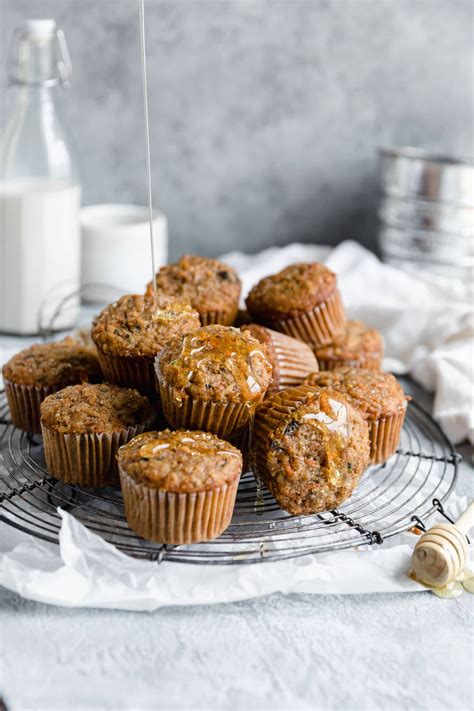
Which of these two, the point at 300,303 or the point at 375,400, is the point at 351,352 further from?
the point at 375,400

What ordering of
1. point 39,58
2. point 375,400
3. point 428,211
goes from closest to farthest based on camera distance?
point 375,400 < point 39,58 < point 428,211

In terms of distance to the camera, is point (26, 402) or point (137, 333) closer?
point (137, 333)

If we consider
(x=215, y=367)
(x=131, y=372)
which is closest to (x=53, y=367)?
(x=131, y=372)

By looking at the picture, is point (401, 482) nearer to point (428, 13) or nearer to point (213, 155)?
point (213, 155)

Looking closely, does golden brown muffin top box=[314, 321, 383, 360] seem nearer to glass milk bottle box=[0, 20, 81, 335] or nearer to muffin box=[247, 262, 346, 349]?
muffin box=[247, 262, 346, 349]

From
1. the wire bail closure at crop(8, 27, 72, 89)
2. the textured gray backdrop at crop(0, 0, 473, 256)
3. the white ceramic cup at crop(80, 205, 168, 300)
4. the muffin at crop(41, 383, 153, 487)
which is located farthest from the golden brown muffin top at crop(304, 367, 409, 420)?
the textured gray backdrop at crop(0, 0, 473, 256)

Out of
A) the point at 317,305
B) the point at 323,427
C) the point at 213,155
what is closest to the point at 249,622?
the point at 323,427

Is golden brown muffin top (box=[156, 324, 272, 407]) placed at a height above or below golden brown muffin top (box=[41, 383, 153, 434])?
above
